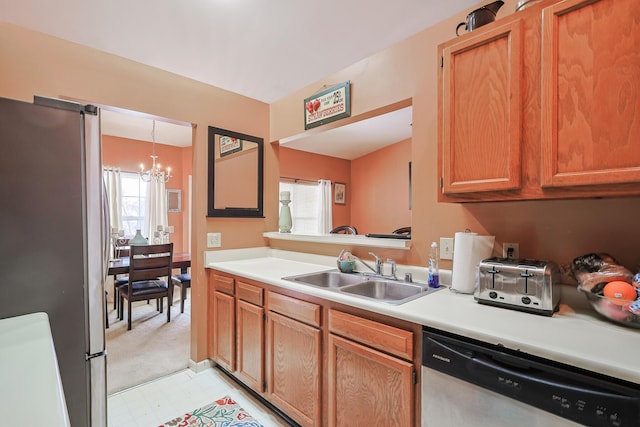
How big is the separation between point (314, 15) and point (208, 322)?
233 cm

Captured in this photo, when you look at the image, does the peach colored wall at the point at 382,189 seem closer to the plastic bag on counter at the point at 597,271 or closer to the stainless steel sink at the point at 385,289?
the stainless steel sink at the point at 385,289

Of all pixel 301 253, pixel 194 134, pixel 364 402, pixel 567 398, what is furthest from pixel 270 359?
pixel 194 134

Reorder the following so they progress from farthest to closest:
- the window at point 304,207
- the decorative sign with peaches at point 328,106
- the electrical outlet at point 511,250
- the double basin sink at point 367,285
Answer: the window at point 304,207
the decorative sign with peaches at point 328,106
the double basin sink at point 367,285
the electrical outlet at point 511,250

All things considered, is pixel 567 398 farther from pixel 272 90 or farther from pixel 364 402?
pixel 272 90

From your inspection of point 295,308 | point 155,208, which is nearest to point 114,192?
point 155,208

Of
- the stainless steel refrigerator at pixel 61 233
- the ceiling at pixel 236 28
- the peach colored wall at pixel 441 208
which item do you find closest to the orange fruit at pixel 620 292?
the peach colored wall at pixel 441 208

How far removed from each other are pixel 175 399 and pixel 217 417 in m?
0.40

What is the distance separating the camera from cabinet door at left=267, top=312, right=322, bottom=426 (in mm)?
1583

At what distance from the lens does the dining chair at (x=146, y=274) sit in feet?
10.6

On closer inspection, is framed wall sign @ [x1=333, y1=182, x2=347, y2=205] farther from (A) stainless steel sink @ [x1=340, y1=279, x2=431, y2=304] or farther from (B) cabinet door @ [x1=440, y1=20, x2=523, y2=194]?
(B) cabinet door @ [x1=440, y1=20, x2=523, y2=194]

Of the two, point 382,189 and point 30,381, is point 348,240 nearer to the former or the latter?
point 30,381

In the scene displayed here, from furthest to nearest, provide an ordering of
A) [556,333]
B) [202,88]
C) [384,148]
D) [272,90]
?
[384,148]
[272,90]
[202,88]
[556,333]

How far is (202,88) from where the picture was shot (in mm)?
2420

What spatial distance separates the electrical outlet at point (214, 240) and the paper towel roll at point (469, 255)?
71.9 inches
